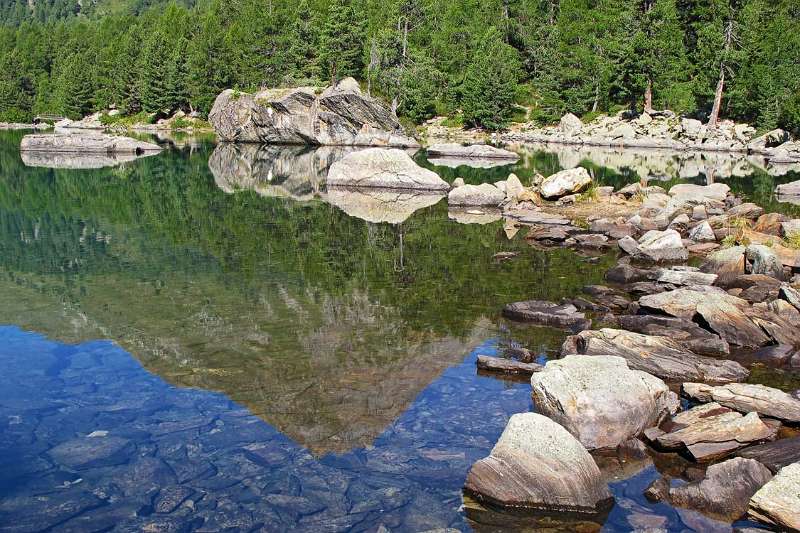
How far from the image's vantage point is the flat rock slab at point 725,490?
358 inches

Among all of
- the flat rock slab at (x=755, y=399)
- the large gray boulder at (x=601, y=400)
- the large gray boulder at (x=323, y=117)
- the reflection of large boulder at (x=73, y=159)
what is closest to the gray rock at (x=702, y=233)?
the flat rock slab at (x=755, y=399)

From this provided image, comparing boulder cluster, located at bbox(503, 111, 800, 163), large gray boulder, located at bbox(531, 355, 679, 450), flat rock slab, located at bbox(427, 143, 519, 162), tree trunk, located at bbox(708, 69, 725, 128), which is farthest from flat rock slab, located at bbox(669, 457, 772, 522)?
tree trunk, located at bbox(708, 69, 725, 128)

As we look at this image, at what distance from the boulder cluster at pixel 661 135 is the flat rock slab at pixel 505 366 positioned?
6357cm

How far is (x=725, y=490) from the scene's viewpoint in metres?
9.29

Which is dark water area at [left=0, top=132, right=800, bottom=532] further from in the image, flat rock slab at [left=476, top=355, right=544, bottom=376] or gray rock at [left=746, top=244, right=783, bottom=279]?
gray rock at [left=746, top=244, right=783, bottom=279]

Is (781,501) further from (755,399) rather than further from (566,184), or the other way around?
(566,184)

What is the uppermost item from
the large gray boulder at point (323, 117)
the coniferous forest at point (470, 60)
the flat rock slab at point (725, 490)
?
the coniferous forest at point (470, 60)

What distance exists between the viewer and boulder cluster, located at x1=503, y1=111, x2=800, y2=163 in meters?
76.5

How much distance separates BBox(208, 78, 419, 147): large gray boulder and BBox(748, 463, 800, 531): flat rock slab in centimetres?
7179

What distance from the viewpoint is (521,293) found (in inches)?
775

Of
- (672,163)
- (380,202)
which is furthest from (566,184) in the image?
(672,163)

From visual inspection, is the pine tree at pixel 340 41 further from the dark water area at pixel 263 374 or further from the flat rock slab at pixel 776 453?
the flat rock slab at pixel 776 453

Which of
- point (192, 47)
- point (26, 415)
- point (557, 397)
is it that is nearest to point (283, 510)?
point (557, 397)

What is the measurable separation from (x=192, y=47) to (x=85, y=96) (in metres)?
23.7
